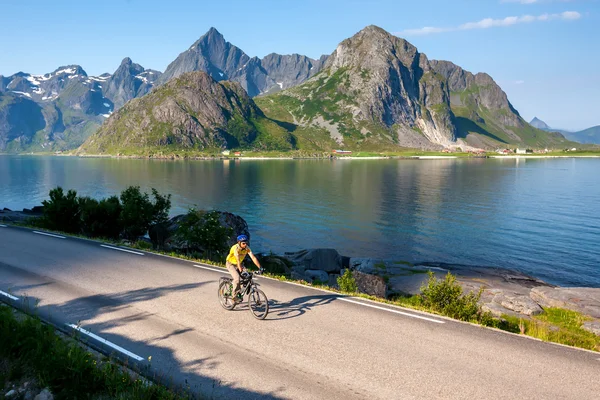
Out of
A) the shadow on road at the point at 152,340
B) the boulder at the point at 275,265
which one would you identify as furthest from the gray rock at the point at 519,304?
the shadow on road at the point at 152,340

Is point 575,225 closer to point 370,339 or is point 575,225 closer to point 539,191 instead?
point 539,191

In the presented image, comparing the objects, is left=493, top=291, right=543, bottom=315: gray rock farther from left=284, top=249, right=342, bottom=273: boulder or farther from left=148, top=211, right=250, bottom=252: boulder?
left=148, top=211, right=250, bottom=252: boulder

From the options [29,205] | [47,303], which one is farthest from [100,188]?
[47,303]

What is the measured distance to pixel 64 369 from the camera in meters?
9.29

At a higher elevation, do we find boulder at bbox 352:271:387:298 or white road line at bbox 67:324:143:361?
white road line at bbox 67:324:143:361

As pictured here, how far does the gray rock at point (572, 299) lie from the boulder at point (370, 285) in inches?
358

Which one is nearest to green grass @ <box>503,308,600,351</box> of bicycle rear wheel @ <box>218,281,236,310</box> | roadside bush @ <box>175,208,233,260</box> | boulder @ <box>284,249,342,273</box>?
bicycle rear wheel @ <box>218,281,236,310</box>

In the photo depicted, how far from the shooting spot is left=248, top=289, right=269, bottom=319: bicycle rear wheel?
44.8 feet

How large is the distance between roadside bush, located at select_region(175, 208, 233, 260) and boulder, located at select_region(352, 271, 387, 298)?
10.1 m

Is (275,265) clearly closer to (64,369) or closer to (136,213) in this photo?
(136,213)

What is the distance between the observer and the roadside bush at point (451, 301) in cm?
Result: 1383

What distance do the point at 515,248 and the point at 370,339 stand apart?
40.9 meters

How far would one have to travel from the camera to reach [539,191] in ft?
311

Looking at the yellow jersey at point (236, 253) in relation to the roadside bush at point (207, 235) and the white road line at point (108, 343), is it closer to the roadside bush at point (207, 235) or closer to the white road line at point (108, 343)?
the white road line at point (108, 343)
